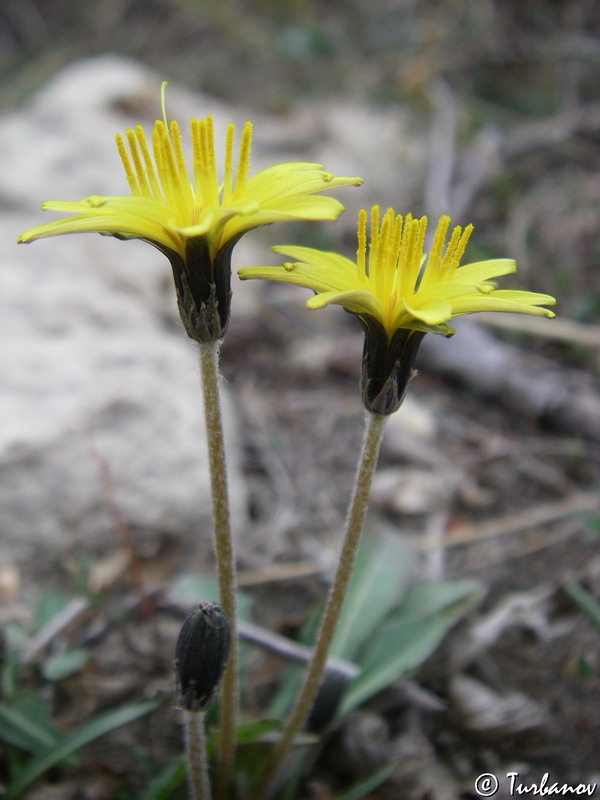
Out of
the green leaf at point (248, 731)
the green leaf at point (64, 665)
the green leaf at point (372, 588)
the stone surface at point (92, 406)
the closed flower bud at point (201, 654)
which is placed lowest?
the green leaf at point (248, 731)

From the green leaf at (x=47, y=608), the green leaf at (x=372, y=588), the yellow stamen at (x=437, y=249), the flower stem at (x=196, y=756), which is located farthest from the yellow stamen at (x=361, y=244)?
the green leaf at (x=47, y=608)

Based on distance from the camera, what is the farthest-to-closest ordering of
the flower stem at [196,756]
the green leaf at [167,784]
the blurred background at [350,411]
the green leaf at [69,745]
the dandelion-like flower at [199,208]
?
the blurred background at [350,411]
the green leaf at [69,745]
the green leaf at [167,784]
the flower stem at [196,756]
the dandelion-like flower at [199,208]

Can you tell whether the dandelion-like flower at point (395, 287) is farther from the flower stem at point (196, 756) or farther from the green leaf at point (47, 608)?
the green leaf at point (47, 608)

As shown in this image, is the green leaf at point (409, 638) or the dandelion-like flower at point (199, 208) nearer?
the dandelion-like flower at point (199, 208)

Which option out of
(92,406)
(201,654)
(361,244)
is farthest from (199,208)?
(92,406)

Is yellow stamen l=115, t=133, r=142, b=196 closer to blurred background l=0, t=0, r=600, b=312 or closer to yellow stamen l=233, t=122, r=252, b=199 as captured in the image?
yellow stamen l=233, t=122, r=252, b=199

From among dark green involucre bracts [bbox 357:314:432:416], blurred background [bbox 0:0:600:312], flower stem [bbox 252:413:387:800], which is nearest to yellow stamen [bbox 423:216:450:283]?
dark green involucre bracts [bbox 357:314:432:416]

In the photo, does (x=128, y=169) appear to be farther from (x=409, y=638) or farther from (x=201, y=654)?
(x=409, y=638)
